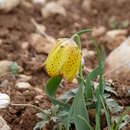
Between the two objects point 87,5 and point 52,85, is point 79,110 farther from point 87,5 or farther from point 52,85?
point 87,5

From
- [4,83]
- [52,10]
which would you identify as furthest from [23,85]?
[52,10]

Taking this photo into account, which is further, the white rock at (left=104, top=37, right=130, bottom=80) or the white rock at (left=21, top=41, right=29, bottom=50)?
the white rock at (left=21, top=41, right=29, bottom=50)

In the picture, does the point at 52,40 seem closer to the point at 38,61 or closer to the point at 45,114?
the point at 38,61

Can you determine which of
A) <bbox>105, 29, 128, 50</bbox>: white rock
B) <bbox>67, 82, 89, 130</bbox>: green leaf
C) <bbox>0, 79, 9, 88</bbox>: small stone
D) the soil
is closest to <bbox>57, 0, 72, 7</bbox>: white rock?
the soil

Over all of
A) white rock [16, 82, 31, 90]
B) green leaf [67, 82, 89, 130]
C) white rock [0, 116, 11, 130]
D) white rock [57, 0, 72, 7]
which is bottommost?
white rock [0, 116, 11, 130]

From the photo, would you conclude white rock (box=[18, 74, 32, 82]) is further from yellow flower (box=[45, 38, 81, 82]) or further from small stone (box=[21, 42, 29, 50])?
yellow flower (box=[45, 38, 81, 82])

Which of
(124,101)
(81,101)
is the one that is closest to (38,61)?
(124,101)
